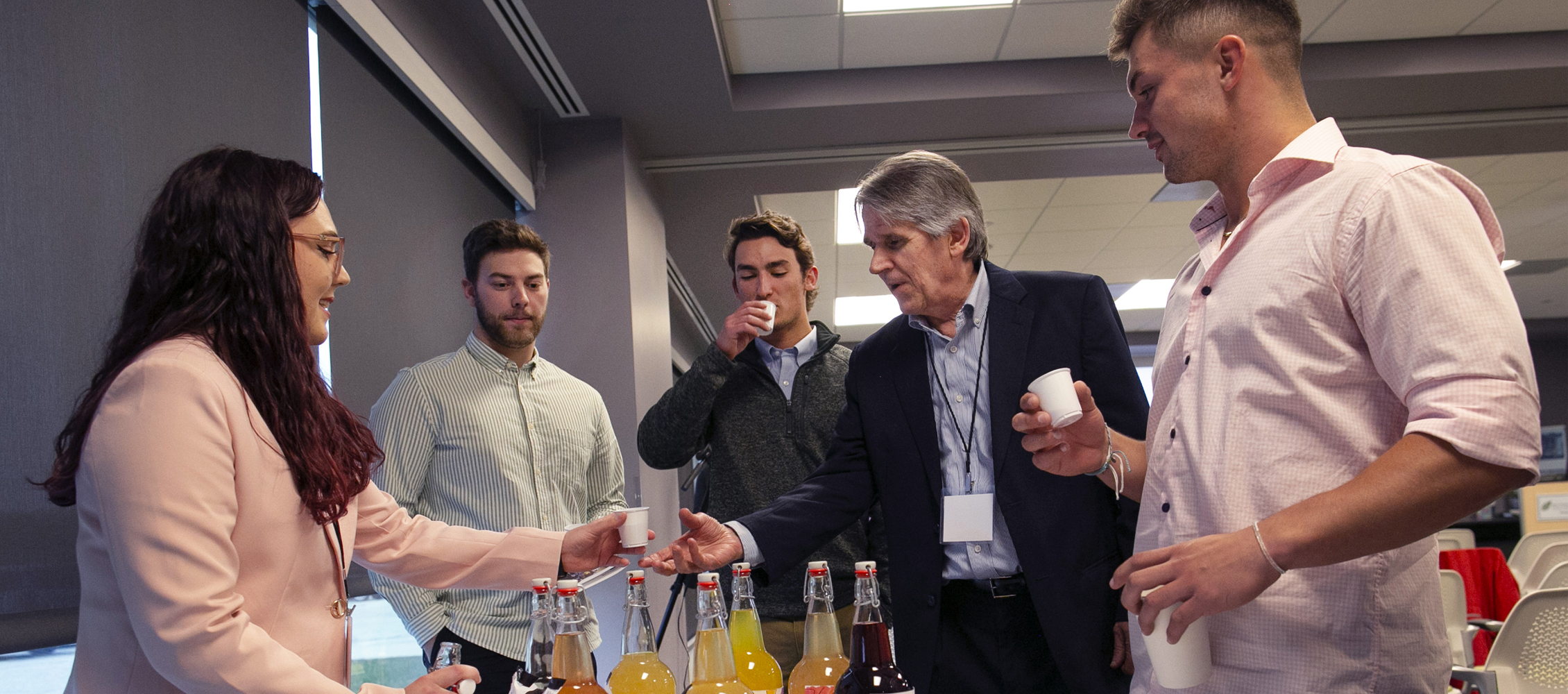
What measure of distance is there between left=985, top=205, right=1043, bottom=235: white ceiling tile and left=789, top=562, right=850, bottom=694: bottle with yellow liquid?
596cm

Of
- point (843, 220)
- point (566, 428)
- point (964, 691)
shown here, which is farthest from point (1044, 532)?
point (843, 220)

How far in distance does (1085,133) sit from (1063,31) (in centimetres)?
92

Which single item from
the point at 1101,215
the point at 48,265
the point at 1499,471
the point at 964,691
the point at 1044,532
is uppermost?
the point at 1101,215

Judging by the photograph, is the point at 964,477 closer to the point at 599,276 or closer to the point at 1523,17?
the point at 599,276

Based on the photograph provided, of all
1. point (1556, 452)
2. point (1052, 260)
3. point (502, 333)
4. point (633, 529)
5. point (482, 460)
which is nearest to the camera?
point (633, 529)

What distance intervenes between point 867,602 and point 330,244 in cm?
87

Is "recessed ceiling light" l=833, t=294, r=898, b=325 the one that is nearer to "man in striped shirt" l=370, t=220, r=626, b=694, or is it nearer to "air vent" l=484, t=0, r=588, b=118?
"air vent" l=484, t=0, r=588, b=118

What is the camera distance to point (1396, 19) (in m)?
4.48

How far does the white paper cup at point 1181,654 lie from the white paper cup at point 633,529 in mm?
732

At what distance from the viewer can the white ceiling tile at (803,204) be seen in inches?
254

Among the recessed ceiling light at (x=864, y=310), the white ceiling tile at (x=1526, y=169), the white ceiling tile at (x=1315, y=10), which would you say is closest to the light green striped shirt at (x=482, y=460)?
the white ceiling tile at (x=1315, y=10)

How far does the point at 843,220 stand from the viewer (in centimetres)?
707

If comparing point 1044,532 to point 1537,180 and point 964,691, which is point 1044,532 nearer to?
point 964,691

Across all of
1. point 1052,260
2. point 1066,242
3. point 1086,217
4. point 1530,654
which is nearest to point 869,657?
point 1530,654
